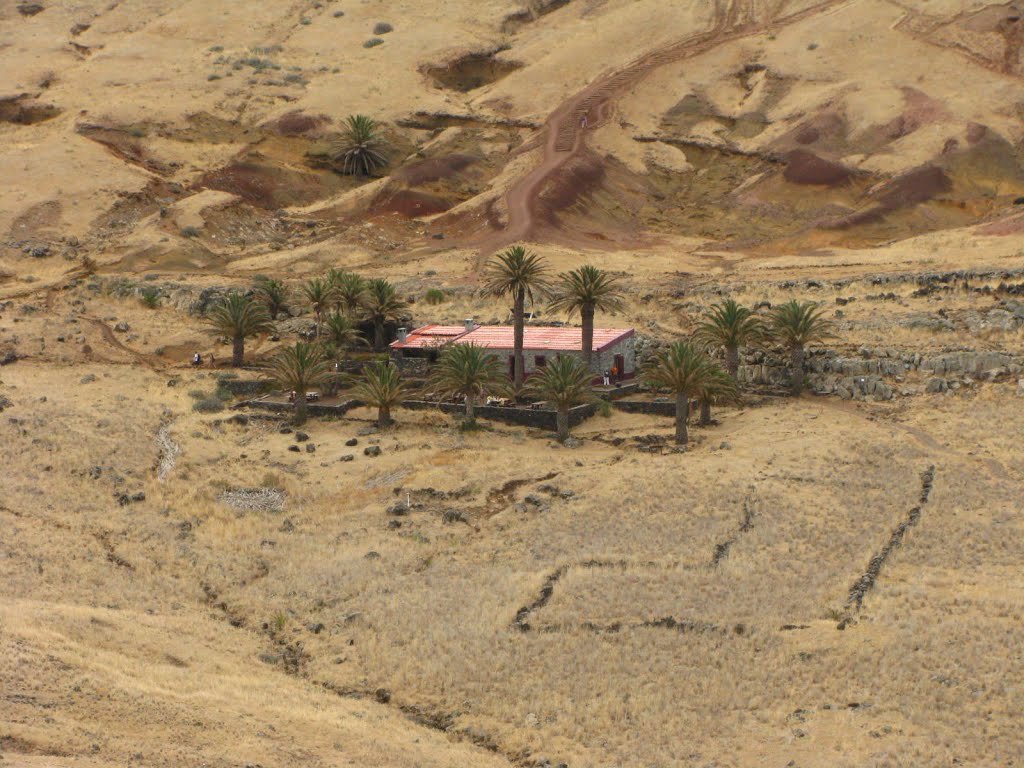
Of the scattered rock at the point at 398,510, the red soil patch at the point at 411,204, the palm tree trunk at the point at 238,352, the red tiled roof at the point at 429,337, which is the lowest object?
the scattered rock at the point at 398,510

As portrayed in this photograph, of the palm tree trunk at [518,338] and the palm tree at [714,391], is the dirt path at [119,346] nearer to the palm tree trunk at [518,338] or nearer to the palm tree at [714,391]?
the palm tree trunk at [518,338]

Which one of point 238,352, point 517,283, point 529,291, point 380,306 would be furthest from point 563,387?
point 238,352

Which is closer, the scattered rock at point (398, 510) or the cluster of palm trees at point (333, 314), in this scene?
the scattered rock at point (398, 510)

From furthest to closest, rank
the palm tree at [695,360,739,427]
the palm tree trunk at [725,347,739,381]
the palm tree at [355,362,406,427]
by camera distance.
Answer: the palm tree trunk at [725,347,739,381] → the palm tree at [355,362,406,427] → the palm tree at [695,360,739,427]

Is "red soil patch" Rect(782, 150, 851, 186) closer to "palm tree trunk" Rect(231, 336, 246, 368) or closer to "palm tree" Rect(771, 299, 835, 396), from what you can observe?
"palm tree" Rect(771, 299, 835, 396)

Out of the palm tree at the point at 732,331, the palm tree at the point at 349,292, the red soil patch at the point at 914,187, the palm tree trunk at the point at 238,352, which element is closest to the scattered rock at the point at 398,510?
the palm tree at the point at 732,331

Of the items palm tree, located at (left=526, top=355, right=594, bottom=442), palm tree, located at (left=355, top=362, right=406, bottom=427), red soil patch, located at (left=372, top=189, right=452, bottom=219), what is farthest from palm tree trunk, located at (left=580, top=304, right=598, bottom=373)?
red soil patch, located at (left=372, top=189, right=452, bottom=219)

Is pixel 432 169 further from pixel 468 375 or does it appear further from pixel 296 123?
pixel 468 375
